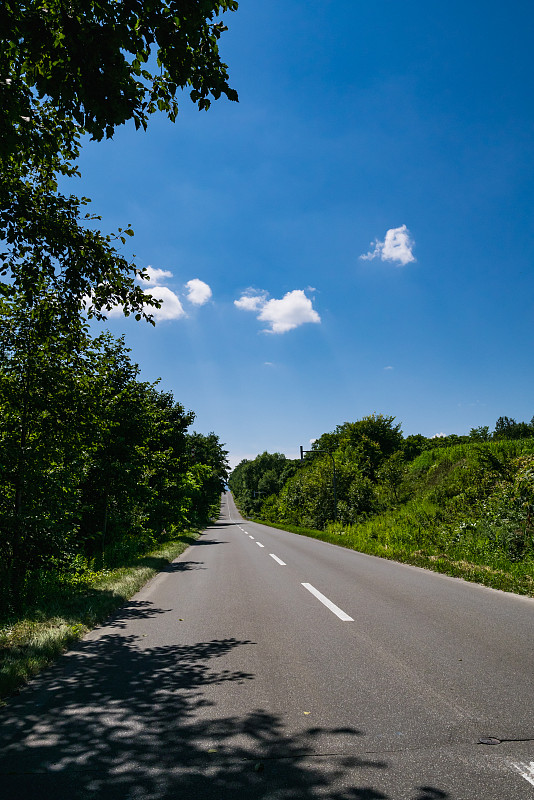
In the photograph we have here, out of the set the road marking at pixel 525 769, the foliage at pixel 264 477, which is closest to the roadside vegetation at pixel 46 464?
the road marking at pixel 525 769

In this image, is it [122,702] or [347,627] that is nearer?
[122,702]

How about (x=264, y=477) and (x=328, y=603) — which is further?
(x=264, y=477)

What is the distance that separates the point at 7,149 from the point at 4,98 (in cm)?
45

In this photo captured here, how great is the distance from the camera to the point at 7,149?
454 centimetres

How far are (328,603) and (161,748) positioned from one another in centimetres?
494

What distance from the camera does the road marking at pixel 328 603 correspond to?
642 centimetres

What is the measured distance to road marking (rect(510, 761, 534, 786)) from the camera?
99.1 inches

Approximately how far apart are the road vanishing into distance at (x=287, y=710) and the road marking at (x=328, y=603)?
0.20 ft

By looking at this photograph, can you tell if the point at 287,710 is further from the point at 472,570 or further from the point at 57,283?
the point at 472,570

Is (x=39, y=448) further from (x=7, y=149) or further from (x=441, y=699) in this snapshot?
(x=441, y=699)

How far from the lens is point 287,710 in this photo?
349 centimetres

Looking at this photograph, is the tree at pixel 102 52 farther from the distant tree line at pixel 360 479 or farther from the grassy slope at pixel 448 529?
the distant tree line at pixel 360 479

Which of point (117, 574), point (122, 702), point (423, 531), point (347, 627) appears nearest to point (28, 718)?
point (122, 702)

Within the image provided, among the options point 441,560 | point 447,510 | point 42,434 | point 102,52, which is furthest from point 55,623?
point 447,510
